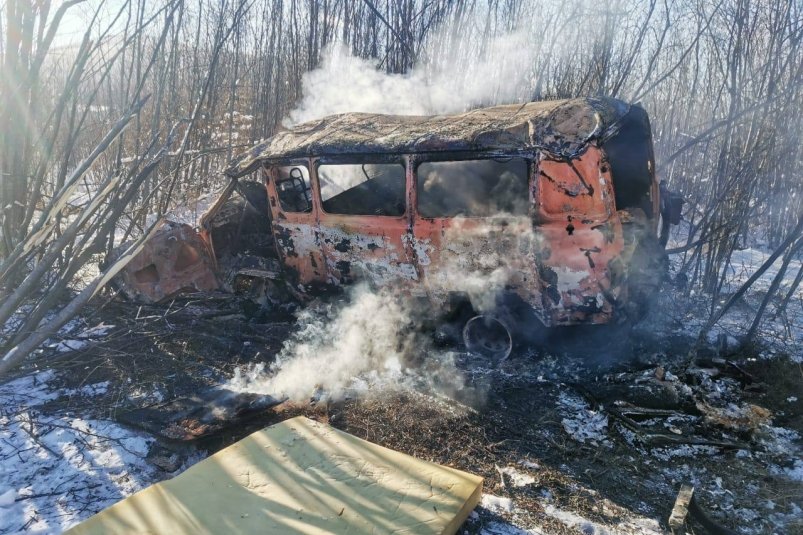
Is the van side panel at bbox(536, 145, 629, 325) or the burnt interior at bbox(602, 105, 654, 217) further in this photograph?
the burnt interior at bbox(602, 105, 654, 217)

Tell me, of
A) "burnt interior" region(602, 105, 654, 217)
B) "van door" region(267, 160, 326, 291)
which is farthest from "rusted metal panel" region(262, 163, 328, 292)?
"burnt interior" region(602, 105, 654, 217)

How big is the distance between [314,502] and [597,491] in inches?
66.3

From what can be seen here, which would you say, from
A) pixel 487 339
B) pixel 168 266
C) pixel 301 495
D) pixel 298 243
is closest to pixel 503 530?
pixel 301 495

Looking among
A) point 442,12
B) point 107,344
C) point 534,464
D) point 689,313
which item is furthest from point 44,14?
point 442,12

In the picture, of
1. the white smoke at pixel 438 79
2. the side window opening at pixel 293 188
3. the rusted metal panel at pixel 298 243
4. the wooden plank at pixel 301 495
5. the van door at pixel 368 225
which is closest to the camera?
the wooden plank at pixel 301 495

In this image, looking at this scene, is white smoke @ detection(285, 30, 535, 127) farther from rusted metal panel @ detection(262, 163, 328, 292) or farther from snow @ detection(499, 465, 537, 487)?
snow @ detection(499, 465, 537, 487)

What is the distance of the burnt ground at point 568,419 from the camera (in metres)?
2.97

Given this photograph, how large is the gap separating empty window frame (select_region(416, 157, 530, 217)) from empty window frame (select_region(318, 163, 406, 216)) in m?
0.55

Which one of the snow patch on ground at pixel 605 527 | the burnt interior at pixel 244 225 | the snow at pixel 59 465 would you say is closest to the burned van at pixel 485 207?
the burnt interior at pixel 244 225

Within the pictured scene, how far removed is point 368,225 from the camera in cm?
499

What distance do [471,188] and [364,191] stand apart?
4.96 ft

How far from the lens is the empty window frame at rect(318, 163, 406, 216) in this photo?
18.0ft

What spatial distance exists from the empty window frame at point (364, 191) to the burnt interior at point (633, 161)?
7.29ft

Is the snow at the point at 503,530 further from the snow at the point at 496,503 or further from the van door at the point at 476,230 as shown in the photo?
the van door at the point at 476,230
